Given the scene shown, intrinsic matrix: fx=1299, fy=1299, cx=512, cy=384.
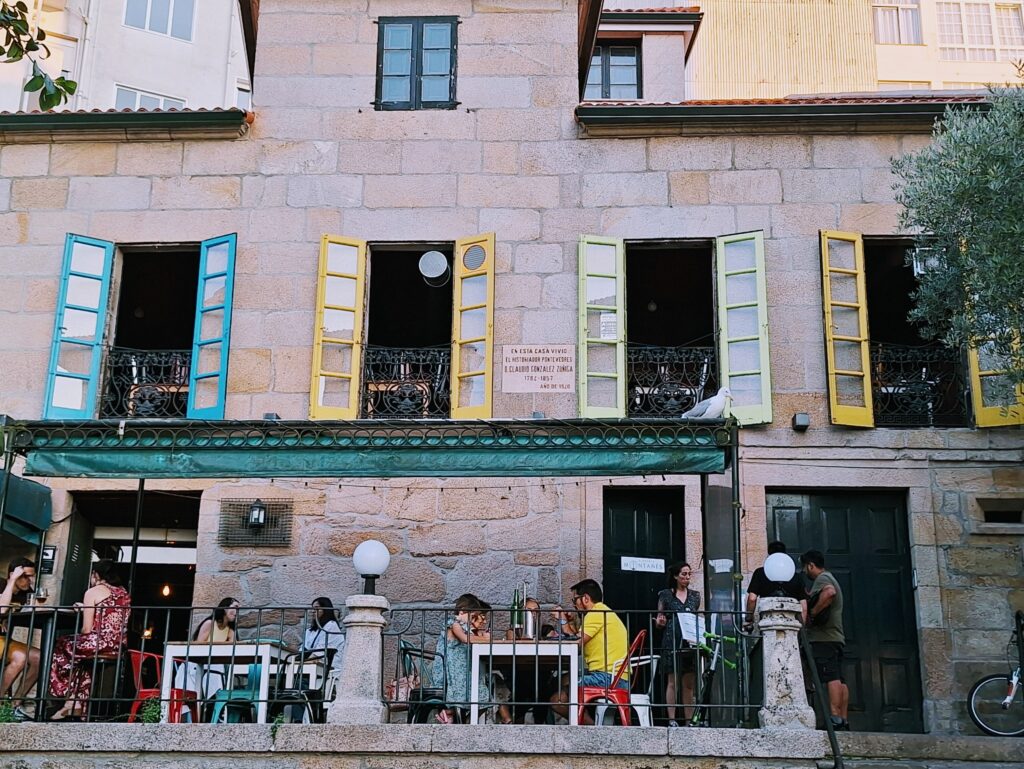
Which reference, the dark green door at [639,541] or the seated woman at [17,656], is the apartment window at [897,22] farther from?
the seated woman at [17,656]

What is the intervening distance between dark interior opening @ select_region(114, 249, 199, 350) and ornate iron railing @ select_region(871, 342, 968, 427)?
7.40 metres

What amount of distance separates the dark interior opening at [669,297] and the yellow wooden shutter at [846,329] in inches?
74.7

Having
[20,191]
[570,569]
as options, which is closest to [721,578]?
[570,569]

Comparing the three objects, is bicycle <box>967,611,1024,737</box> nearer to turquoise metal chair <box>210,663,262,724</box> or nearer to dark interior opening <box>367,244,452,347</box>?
turquoise metal chair <box>210,663,262,724</box>

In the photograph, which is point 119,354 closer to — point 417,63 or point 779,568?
point 417,63

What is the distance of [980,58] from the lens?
31328 millimetres

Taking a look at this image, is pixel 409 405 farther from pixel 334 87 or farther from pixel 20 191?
pixel 20 191

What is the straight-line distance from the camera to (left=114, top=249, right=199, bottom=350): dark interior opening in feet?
48.8

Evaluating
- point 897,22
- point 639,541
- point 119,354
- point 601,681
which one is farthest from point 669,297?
point 897,22

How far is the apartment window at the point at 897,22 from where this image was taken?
30.6m

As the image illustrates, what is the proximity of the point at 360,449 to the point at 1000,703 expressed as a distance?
6.01 metres

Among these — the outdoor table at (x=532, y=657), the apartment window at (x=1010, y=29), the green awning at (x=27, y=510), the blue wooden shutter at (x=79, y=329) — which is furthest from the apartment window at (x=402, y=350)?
the apartment window at (x=1010, y=29)

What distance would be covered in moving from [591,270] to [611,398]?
51.5 inches

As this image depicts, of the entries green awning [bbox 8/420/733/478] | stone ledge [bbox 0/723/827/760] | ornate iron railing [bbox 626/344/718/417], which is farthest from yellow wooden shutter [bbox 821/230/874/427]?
stone ledge [bbox 0/723/827/760]
